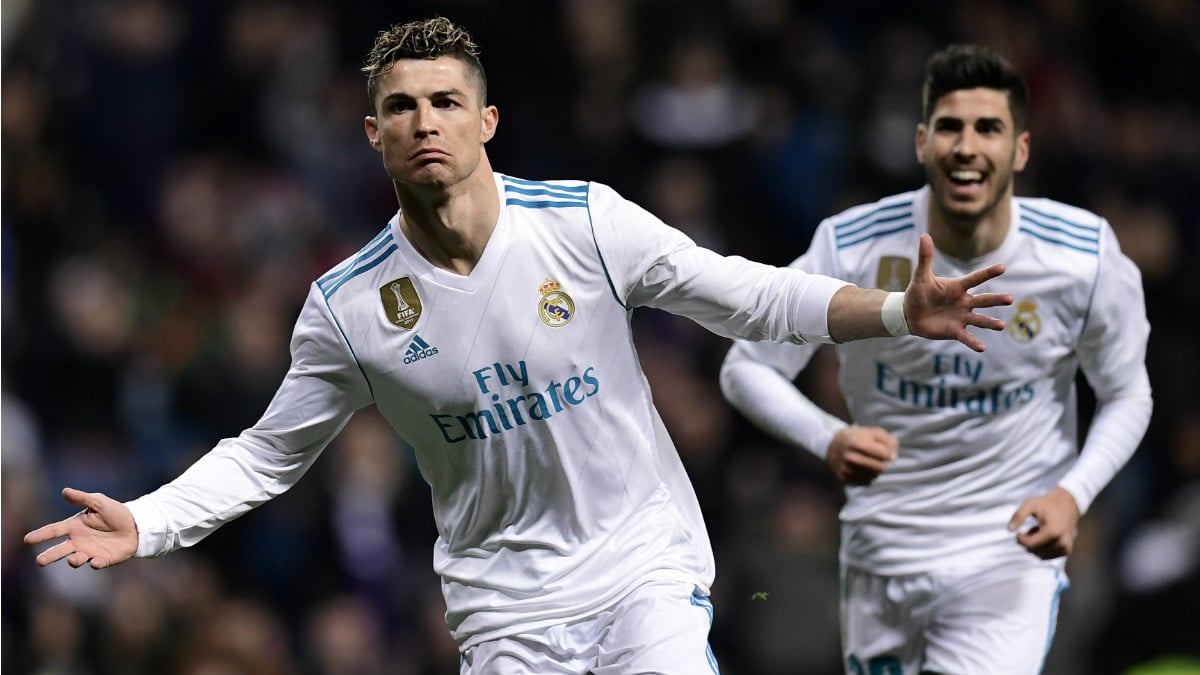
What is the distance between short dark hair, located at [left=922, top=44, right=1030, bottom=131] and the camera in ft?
19.7

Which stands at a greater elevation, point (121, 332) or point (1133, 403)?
point (121, 332)

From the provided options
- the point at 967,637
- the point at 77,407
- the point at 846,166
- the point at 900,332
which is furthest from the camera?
the point at 846,166

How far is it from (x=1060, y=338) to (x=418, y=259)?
7.43 feet

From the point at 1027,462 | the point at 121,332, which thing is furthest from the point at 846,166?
the point at 1027,462

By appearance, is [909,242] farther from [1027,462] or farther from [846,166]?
[846,166]

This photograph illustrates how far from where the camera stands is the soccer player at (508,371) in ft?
15.9

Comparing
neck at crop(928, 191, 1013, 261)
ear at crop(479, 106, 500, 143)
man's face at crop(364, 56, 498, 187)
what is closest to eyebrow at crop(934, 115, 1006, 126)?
neck at crop(928, 191, 1013, 261)

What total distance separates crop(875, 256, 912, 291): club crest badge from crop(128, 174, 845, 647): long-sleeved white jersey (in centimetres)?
117

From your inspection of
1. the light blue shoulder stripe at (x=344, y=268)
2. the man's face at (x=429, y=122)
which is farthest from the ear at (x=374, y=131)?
the light blue shoulder stripe at (x=344, y=268)

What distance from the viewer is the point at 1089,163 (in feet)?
34.8

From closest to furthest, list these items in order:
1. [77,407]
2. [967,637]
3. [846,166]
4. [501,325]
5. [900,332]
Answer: [900,332], [501,325], [967,637], [77,407], [846,166]

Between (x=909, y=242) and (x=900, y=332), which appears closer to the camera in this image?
(x=900, y=332)

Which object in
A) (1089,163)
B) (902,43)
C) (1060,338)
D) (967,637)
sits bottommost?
(967,637)

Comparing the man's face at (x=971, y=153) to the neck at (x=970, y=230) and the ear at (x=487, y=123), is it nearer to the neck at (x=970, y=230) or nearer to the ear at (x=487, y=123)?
the neck at (x=970, y=230)
